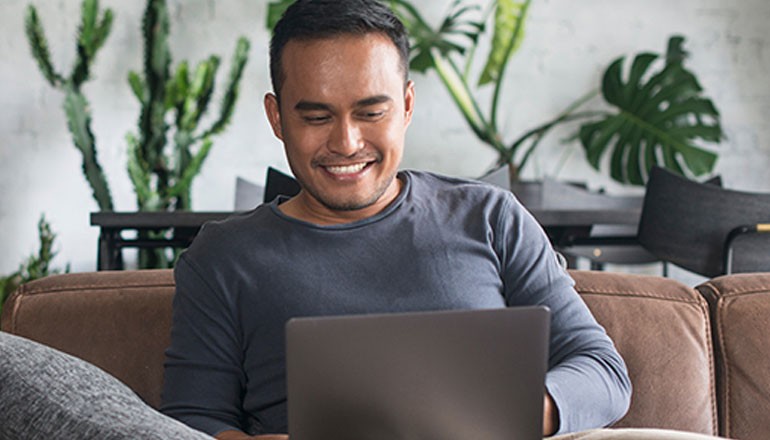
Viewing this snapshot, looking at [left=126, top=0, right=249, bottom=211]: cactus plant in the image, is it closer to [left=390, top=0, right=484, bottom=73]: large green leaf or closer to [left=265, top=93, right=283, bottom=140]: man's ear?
[left=390, top=0, right=484, bottom=73]: large green leaf

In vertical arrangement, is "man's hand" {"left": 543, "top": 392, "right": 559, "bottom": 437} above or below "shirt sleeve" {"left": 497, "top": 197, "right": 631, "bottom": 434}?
below

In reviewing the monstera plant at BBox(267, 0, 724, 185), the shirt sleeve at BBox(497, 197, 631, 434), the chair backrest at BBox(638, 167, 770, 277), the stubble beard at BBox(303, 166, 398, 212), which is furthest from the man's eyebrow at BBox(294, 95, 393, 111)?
the monstera plant at BBox(267, 0, 724, 185)

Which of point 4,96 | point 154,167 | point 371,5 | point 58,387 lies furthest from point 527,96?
point 58,387

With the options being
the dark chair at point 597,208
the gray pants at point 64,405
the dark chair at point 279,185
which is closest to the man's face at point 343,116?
the gray pants at point 64,405

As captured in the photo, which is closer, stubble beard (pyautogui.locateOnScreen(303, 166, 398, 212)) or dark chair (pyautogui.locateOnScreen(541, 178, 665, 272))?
stubble beard (pyautogui.locateOnScreen(303, 166, 398, 212))

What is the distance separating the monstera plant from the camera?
3.89m

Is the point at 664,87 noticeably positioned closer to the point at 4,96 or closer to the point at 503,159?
the point at 503,159

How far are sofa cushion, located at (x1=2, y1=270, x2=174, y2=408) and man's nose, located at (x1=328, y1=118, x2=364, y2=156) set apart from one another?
0.33 m

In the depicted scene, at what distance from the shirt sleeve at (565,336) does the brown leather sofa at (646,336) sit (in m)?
0.11

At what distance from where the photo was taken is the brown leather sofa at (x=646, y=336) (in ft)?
4.63

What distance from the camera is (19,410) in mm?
971

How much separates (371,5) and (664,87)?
2.79 m

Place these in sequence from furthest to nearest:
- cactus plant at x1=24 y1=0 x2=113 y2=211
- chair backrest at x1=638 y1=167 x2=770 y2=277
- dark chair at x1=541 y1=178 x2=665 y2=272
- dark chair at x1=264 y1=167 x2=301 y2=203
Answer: cactus plant at x1=24 y1=0 x2=113 y2=211 < dark chair at x1=541 y1=178 x2=665 y2=272 < chair backrest at x1=638 y1=167 x2=770 y2=277 < dark chair at x1=264 y1=167 x2=301 y2=203

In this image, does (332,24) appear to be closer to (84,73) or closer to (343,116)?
(343,116)
